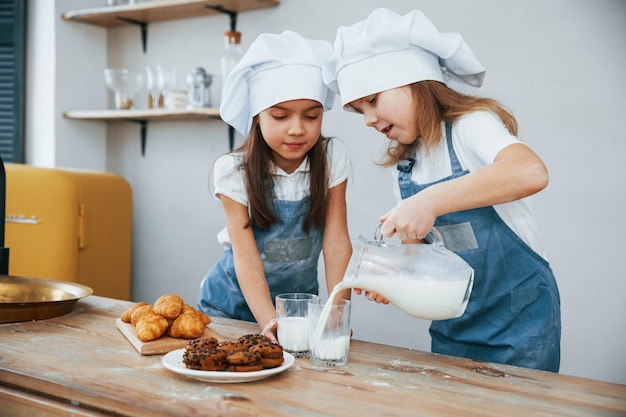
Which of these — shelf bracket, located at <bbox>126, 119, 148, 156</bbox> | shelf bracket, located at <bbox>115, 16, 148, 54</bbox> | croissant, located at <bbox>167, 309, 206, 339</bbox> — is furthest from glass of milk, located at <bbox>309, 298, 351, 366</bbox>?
shelf bracket, located at <bbox>115, 16, 148, 54</bbox>

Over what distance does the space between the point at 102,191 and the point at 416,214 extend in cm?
247

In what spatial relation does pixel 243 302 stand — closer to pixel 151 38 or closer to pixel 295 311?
pixel 295 311

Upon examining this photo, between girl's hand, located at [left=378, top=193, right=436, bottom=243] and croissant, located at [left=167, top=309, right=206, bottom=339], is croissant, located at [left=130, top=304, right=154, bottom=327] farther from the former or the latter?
girl's hand, located at [left=378, top=193, right=436, bottom=243]

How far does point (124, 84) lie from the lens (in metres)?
3.66

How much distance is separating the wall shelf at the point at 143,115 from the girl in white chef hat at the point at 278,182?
51.9 inches

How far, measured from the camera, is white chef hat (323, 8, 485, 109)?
64.2 inches

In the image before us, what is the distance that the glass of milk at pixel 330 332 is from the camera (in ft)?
4.43

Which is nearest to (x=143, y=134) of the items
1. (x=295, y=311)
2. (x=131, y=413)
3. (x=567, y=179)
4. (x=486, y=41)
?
(x=486, y=41)

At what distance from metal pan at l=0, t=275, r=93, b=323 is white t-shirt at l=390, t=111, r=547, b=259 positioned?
39.2 inches

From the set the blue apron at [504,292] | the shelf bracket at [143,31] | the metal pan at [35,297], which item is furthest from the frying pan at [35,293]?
the shelf bracket at [143,31]

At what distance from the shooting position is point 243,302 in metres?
2.12

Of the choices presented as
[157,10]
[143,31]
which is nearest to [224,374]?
[157,10]

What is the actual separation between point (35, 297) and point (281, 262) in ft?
2.34

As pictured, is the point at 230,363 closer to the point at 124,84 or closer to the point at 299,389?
the point at 299,389
